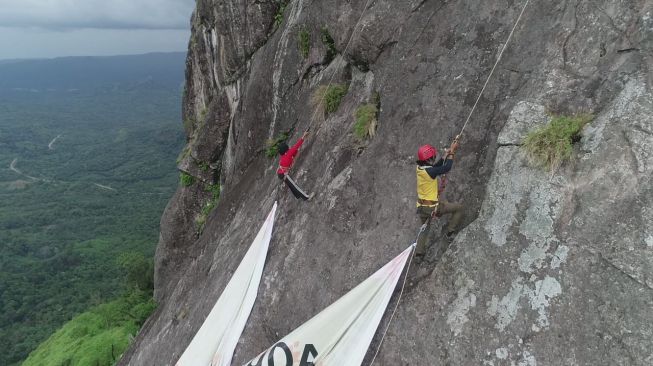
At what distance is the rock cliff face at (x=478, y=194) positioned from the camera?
5.15m

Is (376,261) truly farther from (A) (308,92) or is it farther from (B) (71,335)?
(B) (71,335)

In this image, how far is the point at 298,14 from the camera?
13.7 metres

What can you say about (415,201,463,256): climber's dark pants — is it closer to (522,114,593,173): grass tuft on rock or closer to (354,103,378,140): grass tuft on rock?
(522,114,593,173): grass tuft on rock

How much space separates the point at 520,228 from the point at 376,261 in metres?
2.40

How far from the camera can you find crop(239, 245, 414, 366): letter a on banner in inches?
255

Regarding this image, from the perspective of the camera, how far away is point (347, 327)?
21.9 feet

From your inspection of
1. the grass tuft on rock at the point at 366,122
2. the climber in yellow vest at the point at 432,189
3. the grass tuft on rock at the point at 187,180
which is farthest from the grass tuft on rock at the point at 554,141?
the grass tuft on rock at the point at 187,180

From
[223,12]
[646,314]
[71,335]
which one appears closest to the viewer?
[646,314]

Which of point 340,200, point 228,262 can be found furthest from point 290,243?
point 228,262

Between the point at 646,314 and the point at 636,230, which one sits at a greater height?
the point at 636,230

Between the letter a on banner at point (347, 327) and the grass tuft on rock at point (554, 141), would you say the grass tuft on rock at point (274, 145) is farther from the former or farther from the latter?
the grass tuft on rock at point (554, 141)

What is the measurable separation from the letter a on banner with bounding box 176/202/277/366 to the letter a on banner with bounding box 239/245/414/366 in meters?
1.54

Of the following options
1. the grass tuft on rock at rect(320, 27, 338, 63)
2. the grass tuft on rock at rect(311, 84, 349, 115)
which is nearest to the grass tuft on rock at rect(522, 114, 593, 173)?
the grass tuft on rock at rect(311, 84, 349, 115)

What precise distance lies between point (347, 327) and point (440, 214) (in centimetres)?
223
